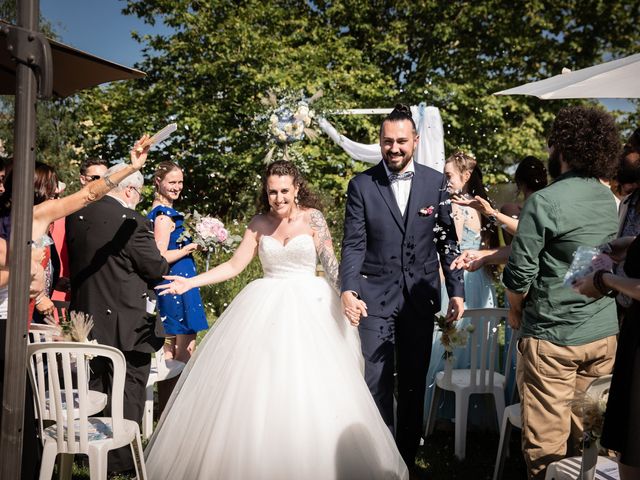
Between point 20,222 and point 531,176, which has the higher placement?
point 531,176

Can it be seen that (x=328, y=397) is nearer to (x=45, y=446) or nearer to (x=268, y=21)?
(x=45, y=446)

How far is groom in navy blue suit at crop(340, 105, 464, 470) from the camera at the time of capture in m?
3.66

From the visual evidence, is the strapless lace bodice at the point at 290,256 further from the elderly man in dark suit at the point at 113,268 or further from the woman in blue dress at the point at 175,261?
the woman in blue dress at the point at 175,261

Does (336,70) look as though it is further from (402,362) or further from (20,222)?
(20,222)

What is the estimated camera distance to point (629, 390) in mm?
2152

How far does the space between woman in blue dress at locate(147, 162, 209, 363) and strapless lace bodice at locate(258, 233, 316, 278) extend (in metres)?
1.10

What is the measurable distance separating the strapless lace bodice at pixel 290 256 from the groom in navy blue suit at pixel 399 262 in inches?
12.1

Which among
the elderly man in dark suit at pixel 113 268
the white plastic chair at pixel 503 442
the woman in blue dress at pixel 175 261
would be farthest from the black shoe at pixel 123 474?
the white plastic chair at pixel 503 442

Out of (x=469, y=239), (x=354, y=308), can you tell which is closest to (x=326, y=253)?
(x=354, y=308)

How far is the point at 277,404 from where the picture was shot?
3285 millimetres

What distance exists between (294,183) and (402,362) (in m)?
1.30

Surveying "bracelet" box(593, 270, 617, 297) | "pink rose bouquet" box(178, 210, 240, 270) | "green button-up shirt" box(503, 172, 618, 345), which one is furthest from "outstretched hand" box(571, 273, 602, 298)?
"pink rose bouquet" box(178, 210, 240, 270)

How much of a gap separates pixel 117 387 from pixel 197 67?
405 inches

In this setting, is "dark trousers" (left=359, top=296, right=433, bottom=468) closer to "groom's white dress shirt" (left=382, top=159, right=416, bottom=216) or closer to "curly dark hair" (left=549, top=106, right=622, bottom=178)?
"groom's white dress shirt" (left=382, top=159, right=416, bottom=216)
